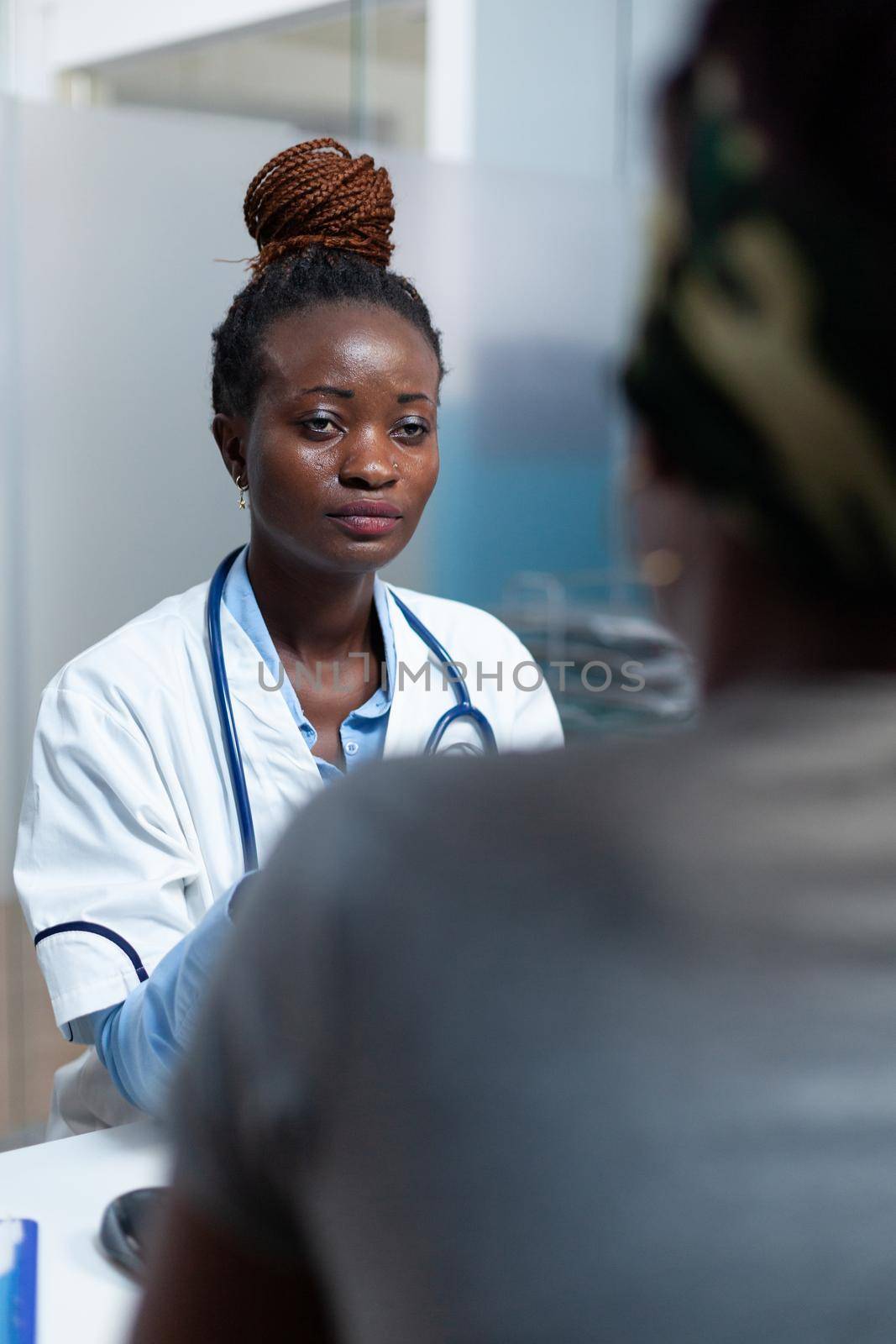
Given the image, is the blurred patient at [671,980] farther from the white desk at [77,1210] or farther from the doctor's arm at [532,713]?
the doctor's arm at [532,713]

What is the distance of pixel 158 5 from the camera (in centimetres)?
272

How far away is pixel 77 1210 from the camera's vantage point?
2.65 ft

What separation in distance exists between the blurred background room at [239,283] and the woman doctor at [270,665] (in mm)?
591

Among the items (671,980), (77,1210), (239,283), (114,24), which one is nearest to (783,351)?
(671,980)

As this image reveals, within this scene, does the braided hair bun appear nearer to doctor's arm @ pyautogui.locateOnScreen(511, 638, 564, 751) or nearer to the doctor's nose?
the doctor's nose

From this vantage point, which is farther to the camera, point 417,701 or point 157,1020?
point 417,701

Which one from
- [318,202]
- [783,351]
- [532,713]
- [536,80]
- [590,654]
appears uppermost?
[536,80]

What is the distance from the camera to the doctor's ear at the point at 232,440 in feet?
4.24

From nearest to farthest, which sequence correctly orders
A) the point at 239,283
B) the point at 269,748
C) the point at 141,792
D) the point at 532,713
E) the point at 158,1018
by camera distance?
1. the point at 158,1018
2. the point at 141,792
3. the point at 269,748
4. the point at 532,713
5. the point at 239,283

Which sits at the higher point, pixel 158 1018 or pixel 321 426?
pixel 321 426

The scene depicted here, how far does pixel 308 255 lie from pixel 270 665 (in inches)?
15.4

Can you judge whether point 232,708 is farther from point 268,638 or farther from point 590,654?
point 590,654

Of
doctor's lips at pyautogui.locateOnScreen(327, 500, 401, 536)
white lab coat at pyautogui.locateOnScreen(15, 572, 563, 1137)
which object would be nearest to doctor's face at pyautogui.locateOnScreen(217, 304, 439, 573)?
doctor's lips at pyautogui.locateOnScreen(327, 500, 401, 536)

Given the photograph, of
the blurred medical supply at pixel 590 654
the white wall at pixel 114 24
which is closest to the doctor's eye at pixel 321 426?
the blurred medical supply at pixel 590 654
